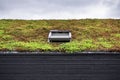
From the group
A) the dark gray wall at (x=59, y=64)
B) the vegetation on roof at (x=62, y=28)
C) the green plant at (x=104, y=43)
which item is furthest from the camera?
the green plant at (x=104, y=43)

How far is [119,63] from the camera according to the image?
16.7m

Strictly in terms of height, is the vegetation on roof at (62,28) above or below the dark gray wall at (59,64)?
above

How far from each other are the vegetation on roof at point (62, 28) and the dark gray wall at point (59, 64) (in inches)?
13.1

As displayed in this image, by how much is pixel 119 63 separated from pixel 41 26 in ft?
20.0

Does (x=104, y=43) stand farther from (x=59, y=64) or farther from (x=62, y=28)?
(x=62, y=28)

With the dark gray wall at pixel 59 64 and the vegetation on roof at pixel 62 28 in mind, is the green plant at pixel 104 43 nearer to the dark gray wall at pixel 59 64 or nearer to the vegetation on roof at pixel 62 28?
the vegetation on roof at pixel 62 28

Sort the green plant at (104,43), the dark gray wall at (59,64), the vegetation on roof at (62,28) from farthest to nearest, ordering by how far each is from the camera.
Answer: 1. the green plant at (104,43)
2. the vegetation on roof at (62,28)
3. the dark gray wall at (59,64)

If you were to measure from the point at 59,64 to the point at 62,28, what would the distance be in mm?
4256

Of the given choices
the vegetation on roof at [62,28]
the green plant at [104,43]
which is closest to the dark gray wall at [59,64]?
the vegetation on roof at [62,28]

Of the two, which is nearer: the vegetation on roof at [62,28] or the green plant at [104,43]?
the vegetation on roof at [62,28]

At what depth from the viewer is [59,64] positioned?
16750 mm

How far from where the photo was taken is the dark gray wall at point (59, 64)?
16.6 m

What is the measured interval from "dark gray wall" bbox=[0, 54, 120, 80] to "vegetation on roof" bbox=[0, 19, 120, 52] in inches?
13.1

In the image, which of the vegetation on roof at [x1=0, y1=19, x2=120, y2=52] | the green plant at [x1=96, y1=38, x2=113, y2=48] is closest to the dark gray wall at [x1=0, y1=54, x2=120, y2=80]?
the vegetation on roof at [x1=0, y1=19, x2=120, y2=52]
